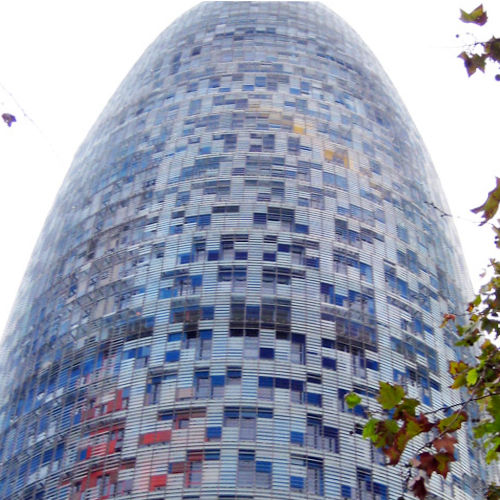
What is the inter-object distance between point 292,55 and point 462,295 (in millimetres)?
29963

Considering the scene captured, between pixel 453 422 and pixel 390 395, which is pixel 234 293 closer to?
pixel 453 422

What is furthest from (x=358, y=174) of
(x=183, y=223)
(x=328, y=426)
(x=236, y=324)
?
(x=328, y=426)

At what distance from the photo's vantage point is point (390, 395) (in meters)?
11.1

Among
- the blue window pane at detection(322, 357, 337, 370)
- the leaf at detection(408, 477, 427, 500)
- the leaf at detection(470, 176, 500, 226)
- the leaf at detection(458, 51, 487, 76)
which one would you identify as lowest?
the leaf at detection(408, 477, 427, 500)

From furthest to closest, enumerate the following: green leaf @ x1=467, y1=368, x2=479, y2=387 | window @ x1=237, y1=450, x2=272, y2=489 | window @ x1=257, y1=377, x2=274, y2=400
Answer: window @ x1=257, y1=377, x2=274, y2=400 → window @ x1=237, y1=450, x2=272, y2=489 → green leaf @ x1=467, y1=368, x2=479, y2=387

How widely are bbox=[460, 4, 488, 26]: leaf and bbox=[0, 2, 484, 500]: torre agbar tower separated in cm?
4220

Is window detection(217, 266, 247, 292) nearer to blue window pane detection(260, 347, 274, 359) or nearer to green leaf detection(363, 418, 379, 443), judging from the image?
blue window pane detection(260, 347, 274, 359)

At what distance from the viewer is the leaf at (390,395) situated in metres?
11.1

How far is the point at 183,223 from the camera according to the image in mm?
73125

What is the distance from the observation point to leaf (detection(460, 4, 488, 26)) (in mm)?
11938

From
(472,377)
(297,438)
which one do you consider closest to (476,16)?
(472,377)

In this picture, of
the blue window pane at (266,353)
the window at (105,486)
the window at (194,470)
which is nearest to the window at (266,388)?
the blue window pane at (266,353)

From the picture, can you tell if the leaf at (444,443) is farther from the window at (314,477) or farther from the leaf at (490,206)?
the window at (314,477)

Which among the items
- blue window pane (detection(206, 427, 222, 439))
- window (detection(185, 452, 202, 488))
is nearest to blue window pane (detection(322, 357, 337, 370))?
blue window pane (detection(206, 427, 222, 439))
